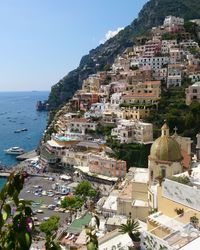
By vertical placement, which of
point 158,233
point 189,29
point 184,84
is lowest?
point 158,233

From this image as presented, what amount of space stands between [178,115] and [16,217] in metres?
51.9

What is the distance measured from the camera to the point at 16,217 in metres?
3.20

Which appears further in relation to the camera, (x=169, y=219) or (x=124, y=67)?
(x=124, y=67)

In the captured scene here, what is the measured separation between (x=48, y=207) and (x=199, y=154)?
50.9 feet

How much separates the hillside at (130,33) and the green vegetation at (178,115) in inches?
2307

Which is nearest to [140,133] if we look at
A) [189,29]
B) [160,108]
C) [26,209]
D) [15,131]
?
[160,108]

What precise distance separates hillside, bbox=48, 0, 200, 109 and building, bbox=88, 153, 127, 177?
6972cm

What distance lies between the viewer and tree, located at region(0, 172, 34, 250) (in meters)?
3.07

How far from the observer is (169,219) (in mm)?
19797

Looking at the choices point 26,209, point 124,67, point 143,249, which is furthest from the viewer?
A: point 124,67

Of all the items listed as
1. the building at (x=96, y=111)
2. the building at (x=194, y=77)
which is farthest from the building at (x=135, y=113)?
the building at (x=194, y=77)

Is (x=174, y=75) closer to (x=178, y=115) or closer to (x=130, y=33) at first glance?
(x=178, y=115)

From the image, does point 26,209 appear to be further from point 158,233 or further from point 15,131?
point 15,131

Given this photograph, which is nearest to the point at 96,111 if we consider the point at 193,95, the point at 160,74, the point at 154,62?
the point at 160,74
